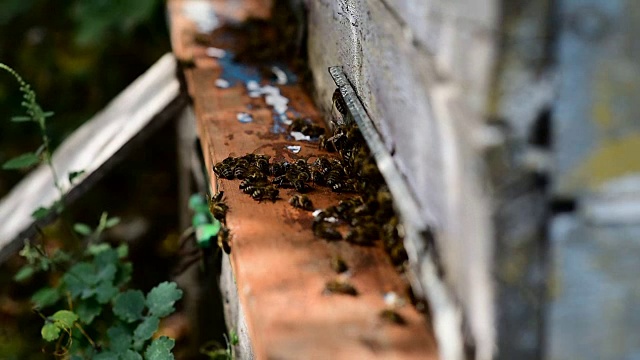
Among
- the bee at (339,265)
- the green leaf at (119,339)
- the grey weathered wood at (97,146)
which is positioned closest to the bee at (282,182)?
the bee at (339,265)

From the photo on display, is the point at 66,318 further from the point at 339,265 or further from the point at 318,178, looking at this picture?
the point at 339,265

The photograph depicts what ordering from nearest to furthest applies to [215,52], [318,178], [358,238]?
[358,238] < [318,178] < [215,52]

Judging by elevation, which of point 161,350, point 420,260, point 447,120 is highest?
point 447,120

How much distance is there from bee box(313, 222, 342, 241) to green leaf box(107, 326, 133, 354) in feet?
2.36

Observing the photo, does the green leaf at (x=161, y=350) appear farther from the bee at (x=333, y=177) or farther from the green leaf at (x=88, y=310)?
the bee at (x=333, y=177)

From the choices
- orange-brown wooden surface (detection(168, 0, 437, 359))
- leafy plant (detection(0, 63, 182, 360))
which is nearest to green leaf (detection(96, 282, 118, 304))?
leafy plant (detection(0, 63, 182, 360))

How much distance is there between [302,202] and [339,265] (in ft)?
0.88

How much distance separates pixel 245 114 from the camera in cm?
217

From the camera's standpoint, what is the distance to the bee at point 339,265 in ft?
4.54

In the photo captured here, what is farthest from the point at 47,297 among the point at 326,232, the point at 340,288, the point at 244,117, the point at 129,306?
the point at 340,288

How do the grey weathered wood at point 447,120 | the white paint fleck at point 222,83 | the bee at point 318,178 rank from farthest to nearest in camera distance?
the white paint fleck at point 222,83
the bee at point 318,178
the grey weathered wood at point 447,120

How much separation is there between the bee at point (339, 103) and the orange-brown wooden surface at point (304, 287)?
0.48 feet

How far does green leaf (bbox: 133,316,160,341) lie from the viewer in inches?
75.1

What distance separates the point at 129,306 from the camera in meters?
2.00
